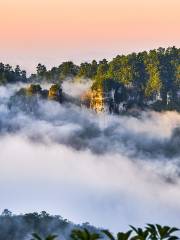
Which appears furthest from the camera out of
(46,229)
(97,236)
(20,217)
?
(20,217)

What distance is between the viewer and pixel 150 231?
22250 millimetres

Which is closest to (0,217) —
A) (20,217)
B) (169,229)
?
(20,217)

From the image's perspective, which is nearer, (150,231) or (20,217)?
(150,231)

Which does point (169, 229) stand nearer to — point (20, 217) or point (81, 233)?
point (81, 233)

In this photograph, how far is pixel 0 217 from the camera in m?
198

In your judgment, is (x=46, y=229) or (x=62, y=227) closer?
(x=46, y=229)

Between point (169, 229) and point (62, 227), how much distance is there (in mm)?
176117

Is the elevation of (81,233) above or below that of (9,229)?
above

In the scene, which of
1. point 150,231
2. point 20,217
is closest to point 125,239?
point 150,231

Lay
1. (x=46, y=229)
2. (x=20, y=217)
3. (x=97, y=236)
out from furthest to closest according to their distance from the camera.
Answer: (x=20, y=217), (x=46, y=229), (x=97, y=236)

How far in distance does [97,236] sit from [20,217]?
176m

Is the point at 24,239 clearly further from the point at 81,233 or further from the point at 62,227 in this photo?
the point at 81,233

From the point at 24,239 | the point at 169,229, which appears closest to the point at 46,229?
the point at 24,239

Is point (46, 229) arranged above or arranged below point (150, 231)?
below
